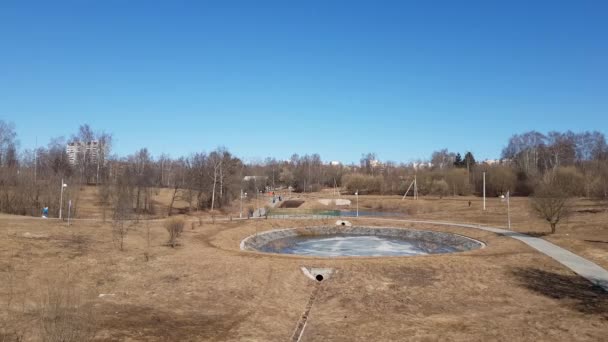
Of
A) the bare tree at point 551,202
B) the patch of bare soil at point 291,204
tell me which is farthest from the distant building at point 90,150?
the bare tree at point 551,202

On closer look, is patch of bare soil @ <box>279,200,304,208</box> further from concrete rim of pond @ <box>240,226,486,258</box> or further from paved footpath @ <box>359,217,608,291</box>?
paved footpath @ <box>359,217,608,291</box>

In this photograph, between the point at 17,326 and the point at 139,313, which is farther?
the point at 139,313

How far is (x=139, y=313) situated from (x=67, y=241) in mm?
14088

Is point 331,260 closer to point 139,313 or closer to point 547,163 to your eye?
point 139,313

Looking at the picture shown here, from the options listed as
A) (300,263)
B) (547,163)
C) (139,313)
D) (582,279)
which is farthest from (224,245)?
(547,163)

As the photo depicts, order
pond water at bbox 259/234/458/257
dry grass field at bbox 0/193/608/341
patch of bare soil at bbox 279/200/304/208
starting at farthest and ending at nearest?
patch of bare soil at bbox 279/200/304/208, pond water at bbox 259/234/458/257, dry grass field at bbox 0/193/608/341

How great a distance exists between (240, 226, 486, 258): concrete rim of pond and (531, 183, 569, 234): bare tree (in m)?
5.30

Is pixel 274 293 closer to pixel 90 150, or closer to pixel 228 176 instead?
pixel 228 176

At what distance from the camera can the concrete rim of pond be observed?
33.7m

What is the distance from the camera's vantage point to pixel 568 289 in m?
17.6

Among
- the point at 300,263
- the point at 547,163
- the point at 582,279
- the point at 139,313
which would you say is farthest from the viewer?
the point at 547,163

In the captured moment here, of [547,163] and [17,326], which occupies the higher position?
[547,163]

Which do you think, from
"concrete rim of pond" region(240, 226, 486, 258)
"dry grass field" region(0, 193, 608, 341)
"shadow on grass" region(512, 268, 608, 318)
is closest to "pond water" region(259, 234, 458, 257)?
"concrete rim of pond" region(240, 226, 486, 258)

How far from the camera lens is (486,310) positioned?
1538 cm
